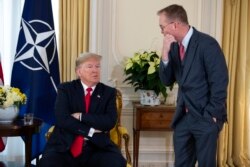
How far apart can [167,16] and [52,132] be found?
49.1 inches

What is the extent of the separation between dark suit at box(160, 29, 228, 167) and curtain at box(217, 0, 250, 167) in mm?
1771

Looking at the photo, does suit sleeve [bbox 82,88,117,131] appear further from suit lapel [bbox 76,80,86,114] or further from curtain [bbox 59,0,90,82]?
curtain [bbox 59,0,90,82]

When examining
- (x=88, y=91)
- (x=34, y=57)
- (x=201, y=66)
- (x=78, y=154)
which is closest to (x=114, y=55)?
(x=34, y=57)

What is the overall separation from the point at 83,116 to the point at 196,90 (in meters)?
0.90

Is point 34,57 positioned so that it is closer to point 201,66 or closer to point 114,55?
point 114,55

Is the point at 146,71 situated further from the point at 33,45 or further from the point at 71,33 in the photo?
the point at 33,45

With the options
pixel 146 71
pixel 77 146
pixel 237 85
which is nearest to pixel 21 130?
pixel 77 146

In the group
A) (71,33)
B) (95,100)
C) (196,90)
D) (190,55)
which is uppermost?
(71,33)

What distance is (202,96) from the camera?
2.37 metres

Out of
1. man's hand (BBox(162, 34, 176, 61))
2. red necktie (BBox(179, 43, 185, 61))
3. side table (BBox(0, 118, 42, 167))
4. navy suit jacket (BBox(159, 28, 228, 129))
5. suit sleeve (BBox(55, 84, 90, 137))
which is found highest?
man's hand (BBox(162, 34, 176, 61))

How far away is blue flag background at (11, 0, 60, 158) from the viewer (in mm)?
3479

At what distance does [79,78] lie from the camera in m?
3.05

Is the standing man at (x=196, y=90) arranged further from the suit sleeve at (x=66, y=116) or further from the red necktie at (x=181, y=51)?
the suit sleeve at (x=66, y=116)

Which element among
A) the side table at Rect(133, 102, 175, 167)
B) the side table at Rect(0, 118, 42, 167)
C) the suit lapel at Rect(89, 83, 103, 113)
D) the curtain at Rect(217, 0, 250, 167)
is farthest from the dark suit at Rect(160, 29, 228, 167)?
the curtain at Rect(217, 0, 250, 167)
